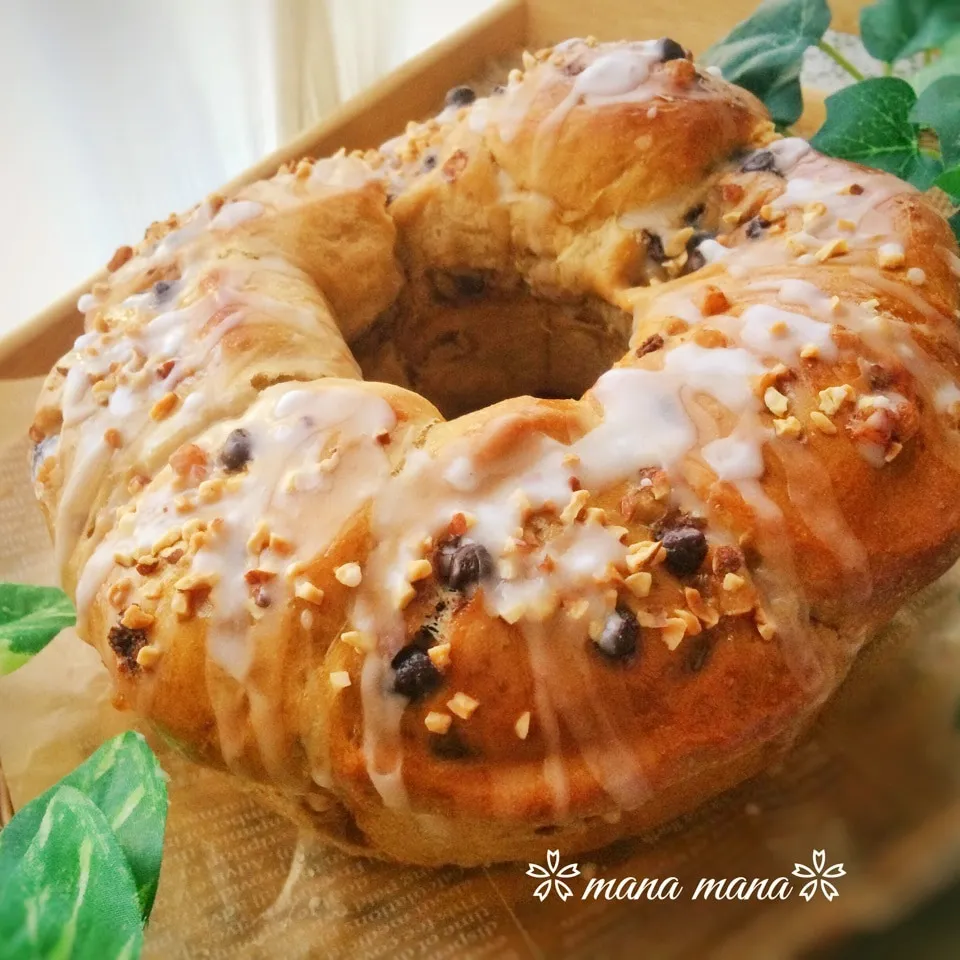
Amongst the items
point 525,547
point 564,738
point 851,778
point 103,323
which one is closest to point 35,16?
point 103,323

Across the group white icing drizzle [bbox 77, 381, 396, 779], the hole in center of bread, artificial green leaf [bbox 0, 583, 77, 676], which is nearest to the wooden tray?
the hole in center of bread

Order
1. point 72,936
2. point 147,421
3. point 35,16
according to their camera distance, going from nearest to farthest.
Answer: point 72,936
point 147,421
point 35,16

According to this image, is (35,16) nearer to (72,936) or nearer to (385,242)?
(385,242)

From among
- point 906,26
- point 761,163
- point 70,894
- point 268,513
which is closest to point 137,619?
point 268,513

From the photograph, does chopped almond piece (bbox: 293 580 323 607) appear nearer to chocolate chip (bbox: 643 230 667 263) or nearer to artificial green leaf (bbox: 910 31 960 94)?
chocolate chip (bbox: 643 230 667 263)

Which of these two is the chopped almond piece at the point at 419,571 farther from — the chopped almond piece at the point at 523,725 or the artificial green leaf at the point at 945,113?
the artificial green leaf at the point at 945,113
